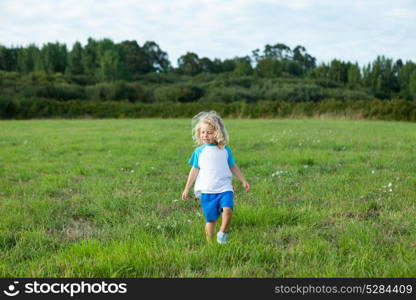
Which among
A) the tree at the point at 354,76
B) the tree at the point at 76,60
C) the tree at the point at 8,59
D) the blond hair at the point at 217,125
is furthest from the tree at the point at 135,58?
the blond hair at the point at 217,125

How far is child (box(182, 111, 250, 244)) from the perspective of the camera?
154 inches

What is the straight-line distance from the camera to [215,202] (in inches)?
155

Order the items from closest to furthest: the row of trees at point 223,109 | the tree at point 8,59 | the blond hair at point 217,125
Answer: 1. the blond hair at point 217,125
2. the row of trees at point 223,109
3. the tree at point 8,59

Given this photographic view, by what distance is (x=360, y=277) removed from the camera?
10.1 feet

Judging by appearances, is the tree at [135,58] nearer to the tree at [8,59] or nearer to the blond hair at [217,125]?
the tree at [8,59]

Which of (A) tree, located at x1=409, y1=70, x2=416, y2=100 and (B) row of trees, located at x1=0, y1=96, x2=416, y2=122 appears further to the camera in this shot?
(A) tree, located at x1=409, y1=70, x2=416, y2=100

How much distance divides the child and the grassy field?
279 mm

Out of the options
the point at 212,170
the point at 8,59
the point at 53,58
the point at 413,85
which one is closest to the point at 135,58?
the point at 53,58

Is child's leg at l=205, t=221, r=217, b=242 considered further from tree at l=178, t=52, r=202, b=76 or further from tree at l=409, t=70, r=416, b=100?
tree at l=178, t=52, r=202, b=76

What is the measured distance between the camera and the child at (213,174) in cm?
391

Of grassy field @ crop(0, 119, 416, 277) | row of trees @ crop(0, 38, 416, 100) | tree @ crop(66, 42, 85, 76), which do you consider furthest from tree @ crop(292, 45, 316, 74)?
grassy field @ crop(0, 119, 416, 277)

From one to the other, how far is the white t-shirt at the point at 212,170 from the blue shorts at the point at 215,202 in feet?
0.16

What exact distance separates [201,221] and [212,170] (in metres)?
0.96

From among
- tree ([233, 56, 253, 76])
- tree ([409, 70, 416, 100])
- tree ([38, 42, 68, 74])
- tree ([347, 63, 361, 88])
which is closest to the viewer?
Answer: tree ([409, 70, 416, 100])
